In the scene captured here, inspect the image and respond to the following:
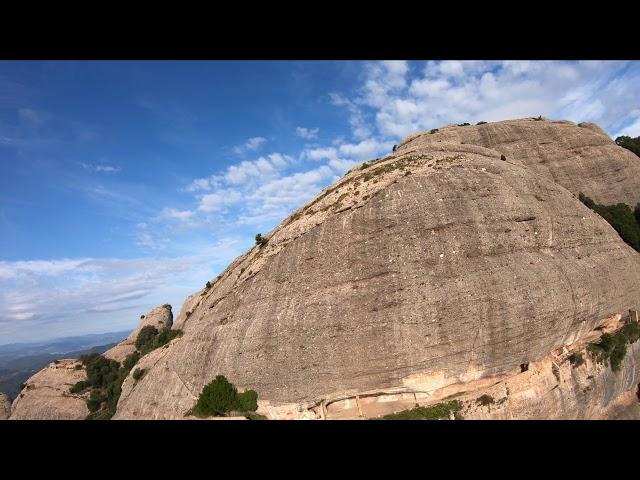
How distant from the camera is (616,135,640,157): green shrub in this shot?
1962 inches

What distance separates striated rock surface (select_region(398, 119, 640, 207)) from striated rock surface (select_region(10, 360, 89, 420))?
54.6 meters

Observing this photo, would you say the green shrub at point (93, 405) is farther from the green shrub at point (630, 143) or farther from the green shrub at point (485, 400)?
the green shrub at point (630, 143)

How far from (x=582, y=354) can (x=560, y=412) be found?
435cm

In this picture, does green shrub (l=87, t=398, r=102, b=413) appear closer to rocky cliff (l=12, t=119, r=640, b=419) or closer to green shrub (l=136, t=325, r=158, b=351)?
green shrub (l=136, t=325, r=158, b=351)

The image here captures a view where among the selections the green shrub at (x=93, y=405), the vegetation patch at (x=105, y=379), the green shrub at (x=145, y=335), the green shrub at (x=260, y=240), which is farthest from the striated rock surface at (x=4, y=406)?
the green shrub at (x=260, y=240)

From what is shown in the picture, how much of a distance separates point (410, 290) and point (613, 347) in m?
15.9

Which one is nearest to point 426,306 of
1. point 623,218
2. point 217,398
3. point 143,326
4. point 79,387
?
point 217,398

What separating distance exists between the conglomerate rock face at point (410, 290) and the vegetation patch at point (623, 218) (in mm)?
6142

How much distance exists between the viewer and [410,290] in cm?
2417

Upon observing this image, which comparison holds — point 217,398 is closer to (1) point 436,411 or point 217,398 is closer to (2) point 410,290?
(1) point 436,411

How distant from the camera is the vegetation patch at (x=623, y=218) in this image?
3706cm

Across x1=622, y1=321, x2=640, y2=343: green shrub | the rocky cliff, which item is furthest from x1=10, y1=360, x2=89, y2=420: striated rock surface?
x1=622, y1=321, x2=640, y2=343: green shrub
